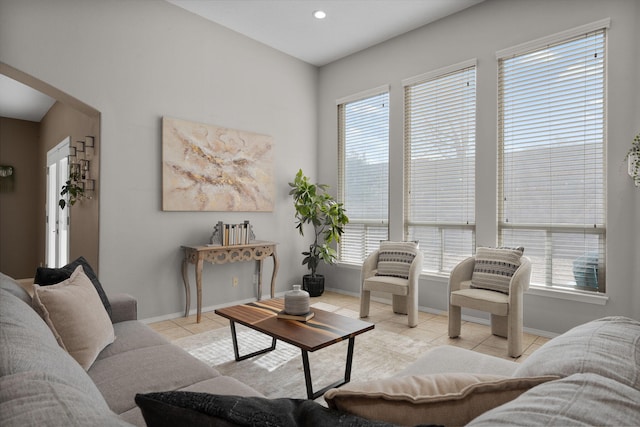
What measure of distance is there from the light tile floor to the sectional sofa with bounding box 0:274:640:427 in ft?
7.61

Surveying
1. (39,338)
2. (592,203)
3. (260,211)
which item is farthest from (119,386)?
(592,203)

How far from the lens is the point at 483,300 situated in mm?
3104

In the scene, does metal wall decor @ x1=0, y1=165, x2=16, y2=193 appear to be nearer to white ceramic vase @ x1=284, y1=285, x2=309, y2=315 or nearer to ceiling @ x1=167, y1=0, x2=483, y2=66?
ceiling @ x1=167, y1=0, x2=483, y2=66

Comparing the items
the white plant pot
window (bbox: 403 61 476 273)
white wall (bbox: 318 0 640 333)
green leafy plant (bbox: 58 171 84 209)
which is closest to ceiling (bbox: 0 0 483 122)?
white wall (bbox: 318 0 640 333)

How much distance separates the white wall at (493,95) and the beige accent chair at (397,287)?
0.43 meters

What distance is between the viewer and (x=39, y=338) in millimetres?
1004

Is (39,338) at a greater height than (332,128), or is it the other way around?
(332,128)

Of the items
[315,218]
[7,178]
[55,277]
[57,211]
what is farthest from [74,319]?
[7,178]

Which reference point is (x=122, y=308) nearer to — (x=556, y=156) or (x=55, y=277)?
(x=55, y=277)

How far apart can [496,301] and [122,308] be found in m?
2.82

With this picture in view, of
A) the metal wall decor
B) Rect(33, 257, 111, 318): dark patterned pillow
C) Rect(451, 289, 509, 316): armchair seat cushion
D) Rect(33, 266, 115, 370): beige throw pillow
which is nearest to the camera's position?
Rect(33, 266, 115, 370): beige throw pillow

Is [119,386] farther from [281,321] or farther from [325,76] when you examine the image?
[325,76]

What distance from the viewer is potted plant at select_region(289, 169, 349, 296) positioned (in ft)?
16.3

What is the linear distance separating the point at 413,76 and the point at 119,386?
428 centimetres
